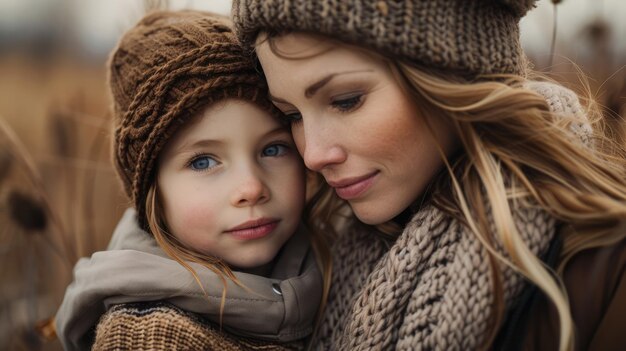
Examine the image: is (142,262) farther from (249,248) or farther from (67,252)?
(67,252)

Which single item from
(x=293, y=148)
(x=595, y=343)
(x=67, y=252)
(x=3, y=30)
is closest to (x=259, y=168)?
(x=293, y=148)

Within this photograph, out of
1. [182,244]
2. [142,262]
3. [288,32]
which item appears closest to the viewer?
[288,32]

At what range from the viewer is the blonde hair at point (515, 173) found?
1.26 metres

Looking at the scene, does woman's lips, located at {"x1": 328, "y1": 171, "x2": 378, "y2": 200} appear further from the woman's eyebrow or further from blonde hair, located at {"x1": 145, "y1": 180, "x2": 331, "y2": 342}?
blonde hair, located at {"x1": 145, "y1": 180, "x2": 331, "y2": 342}

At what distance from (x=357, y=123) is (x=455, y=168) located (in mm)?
302

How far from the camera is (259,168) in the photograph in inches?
64.9

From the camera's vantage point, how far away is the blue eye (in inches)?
64.9

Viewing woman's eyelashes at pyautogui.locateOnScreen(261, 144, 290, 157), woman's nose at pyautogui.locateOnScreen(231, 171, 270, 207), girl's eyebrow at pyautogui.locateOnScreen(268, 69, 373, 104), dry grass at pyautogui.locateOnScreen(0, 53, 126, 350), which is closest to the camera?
girl's eyebrow at pyautogui.locateOnScreen(268, 69, 373, 104)

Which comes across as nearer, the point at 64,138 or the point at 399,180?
the point at 399,180

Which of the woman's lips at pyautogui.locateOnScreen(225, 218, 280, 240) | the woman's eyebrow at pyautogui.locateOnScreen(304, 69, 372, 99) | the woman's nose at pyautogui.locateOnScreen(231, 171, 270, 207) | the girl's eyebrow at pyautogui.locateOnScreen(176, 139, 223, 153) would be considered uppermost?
the woman's eyebrow at pyautogui.locateOnScreen(304, 69, 372, 99)

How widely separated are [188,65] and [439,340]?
100 cm

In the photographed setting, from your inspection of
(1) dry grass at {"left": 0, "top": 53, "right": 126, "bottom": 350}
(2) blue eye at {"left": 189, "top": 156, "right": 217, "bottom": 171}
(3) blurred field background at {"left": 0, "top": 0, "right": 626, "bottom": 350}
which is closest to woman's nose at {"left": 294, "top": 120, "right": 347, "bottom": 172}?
(2) blue eye at {"left": 189, "top": 156, "right": 217, "bottom": 171}

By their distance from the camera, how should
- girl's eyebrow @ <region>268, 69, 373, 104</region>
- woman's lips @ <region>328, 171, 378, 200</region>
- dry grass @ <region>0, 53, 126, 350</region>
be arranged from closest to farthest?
girl's eyebrow @ <region>268, 69, 373, 104</region> → woman's lips @ <region>328, 171, 378, 200</region> → dry grass @ <region>0, 53, 126, 350</region>

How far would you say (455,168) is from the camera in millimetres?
1487
